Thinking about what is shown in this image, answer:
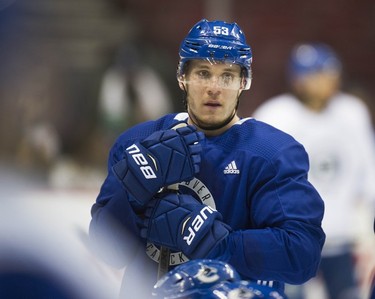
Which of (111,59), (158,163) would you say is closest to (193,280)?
(158,163)

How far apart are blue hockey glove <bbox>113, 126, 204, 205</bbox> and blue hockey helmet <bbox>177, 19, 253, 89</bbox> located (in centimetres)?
27

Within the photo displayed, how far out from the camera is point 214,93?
3445 mm

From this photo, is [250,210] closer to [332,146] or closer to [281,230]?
[281,230]

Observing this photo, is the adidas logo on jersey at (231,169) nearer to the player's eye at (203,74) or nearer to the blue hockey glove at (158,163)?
the blue hockey glove at (158,163)

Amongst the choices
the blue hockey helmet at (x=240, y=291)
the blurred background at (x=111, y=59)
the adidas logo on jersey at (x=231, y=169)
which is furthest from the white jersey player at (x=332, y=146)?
the blue hockey helmet at (x=240, y=291)

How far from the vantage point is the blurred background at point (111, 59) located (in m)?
8.75

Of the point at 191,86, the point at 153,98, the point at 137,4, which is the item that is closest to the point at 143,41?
the point at 137,4

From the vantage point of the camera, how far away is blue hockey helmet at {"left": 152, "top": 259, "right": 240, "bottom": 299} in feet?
8.88

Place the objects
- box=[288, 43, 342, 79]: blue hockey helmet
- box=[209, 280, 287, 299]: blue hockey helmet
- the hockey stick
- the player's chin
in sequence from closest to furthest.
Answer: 1. box=[209, 280, 287, 299]: blue hockey helmet
2. the hockey stick
3. the player's chin
4. box=[288, 43, 342, 79]: blue hockey helmet

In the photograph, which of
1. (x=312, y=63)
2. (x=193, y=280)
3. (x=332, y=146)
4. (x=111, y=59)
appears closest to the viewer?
(x=193, y=280)

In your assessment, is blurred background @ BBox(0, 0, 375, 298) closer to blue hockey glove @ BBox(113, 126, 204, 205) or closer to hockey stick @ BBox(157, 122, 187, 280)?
hockey stick @ BBox(157, 122, 187, 280)

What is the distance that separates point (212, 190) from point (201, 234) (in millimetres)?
249

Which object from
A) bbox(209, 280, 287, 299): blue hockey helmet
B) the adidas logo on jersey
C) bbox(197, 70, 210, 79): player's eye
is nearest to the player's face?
bbox(197, 70, 210, 79): player's eye

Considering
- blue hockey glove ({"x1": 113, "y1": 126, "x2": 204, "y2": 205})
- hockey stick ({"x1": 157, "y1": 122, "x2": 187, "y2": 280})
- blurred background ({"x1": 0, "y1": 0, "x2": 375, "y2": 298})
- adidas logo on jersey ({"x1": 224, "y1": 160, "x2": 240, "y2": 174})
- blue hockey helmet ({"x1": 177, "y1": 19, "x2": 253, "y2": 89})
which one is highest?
blue hockey helmet ({"x1": 177, "y1": 19, "x2": 253, "y2": 89})
